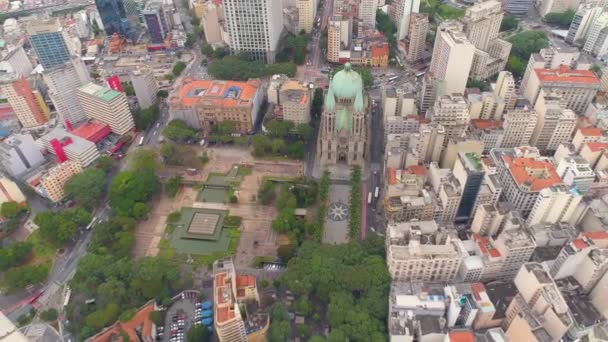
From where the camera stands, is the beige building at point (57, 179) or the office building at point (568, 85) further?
the office building at point (568, 85)

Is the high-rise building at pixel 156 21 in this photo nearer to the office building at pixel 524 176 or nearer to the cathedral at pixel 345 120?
the cathedral at pixel 345 120

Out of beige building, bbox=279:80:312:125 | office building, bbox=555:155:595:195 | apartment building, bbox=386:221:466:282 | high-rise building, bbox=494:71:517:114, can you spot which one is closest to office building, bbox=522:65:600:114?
high-rise building, bbox=494:71:517:114

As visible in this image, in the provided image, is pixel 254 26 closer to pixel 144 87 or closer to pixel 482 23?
pixel 144 87

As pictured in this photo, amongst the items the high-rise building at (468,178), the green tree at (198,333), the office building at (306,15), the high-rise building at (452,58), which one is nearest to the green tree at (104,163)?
the green tree at (198,333)

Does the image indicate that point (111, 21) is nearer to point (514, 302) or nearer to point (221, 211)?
point (221, 211)

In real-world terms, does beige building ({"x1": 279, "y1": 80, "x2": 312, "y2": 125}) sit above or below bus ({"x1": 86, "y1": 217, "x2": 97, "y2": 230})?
above

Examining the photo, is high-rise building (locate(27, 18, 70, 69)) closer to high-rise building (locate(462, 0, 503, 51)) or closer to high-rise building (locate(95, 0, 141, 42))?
high-rise building (locate(95, 0, 141, 42))
